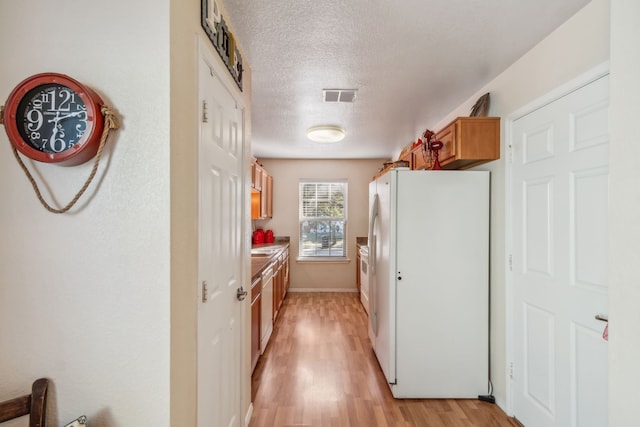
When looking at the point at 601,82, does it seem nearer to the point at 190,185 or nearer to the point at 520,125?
the point at 520,125

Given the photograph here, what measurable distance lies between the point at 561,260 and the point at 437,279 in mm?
826

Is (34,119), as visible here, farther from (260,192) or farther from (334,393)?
(260,192)

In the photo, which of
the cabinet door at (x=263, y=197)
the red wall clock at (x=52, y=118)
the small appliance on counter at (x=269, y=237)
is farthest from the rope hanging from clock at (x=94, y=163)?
the small appliance on counter at (x=269, y=237)

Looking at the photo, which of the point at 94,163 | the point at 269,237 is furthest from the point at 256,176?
the point at 94,163

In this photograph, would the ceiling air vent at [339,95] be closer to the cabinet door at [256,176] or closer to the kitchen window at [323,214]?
the cabinet door at [256,176]

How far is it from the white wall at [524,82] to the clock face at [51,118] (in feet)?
7.12

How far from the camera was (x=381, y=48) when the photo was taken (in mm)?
1896

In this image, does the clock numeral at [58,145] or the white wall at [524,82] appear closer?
the clock numeral at [58,145]

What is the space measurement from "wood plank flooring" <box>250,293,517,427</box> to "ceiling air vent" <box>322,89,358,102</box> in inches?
94.1

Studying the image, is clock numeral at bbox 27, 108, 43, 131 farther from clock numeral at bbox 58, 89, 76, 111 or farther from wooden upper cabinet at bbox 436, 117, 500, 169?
wooden upper cabinet at bbox 436, 117, 500, 169

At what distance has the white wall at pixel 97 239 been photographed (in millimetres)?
1002

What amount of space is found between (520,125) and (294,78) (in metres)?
1.61

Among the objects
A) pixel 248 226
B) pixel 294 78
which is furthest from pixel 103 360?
pixel 294 78

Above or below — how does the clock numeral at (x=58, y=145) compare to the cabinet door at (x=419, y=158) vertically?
below
